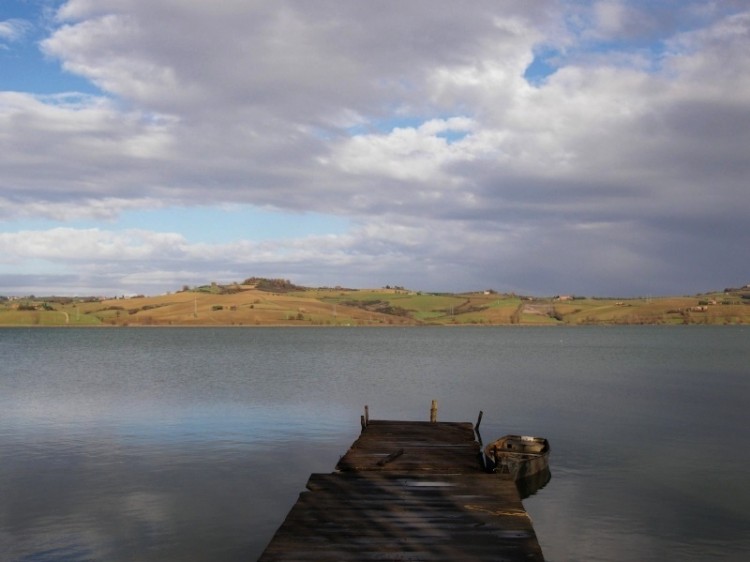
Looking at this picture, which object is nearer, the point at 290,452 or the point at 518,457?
the point at 518,457

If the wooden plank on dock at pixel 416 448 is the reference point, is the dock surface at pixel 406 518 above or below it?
above

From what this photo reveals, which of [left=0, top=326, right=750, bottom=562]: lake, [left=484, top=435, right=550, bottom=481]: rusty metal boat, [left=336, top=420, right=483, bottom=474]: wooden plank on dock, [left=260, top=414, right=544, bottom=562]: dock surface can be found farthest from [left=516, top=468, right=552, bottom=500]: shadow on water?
[left=260, top=414, right=544, bottom=562]: dock surface

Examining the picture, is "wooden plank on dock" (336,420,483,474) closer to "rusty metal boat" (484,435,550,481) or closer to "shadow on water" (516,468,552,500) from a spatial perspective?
"rusty metal boat" (484,435,550,481)

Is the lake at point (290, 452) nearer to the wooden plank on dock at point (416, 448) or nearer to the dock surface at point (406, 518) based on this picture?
the wooden plank on dock at point (416, 448)

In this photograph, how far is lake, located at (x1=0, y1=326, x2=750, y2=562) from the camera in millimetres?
20656

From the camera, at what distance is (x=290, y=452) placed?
3222 cm

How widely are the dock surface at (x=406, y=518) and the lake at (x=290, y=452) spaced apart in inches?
129

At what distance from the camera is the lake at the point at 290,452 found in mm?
20656

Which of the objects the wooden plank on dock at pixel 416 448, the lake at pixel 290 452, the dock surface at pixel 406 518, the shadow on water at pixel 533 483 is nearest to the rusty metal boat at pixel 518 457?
the shadow on water at pixel 533 483

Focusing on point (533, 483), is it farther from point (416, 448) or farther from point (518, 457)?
point (416, 448)

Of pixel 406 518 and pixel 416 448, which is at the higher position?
pixel 406 518

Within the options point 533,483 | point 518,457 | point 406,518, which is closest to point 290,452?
point 518,457

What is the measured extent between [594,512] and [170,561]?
14382mm

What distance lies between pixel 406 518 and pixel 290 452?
56.6ft
